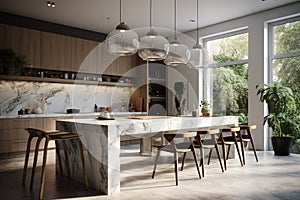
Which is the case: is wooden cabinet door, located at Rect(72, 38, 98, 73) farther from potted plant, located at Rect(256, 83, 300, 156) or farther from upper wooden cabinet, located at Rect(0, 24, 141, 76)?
potted plant, located at Rect(256, 83, 300, 156)

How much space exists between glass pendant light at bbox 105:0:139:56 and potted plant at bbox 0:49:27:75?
297cm

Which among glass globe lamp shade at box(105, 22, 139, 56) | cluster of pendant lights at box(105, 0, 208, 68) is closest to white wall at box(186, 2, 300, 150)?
cluster of pendant lights at box(105, 0, 208, 68)

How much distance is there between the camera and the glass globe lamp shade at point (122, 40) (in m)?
3.47

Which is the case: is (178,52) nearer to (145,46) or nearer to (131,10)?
(145,46)

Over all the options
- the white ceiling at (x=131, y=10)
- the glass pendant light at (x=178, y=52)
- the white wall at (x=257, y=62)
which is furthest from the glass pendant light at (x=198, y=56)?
the white wall at (x=257, y=62)

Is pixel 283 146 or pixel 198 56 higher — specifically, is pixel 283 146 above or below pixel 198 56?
below

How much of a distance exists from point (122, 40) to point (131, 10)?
2657mm

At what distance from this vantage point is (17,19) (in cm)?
614

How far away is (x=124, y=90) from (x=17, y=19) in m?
3.22

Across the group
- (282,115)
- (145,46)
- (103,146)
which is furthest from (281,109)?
(103,146)

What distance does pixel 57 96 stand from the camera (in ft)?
22.0

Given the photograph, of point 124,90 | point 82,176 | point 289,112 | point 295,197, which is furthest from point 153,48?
point 124,90

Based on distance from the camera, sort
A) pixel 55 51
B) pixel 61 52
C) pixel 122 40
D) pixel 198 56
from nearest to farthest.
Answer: pixel 122 40
pixel 198 56
pixel 55 51
pixel 61 52

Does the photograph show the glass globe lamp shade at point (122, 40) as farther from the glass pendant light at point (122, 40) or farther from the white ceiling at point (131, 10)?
the white ceiling at point (131, 10)
